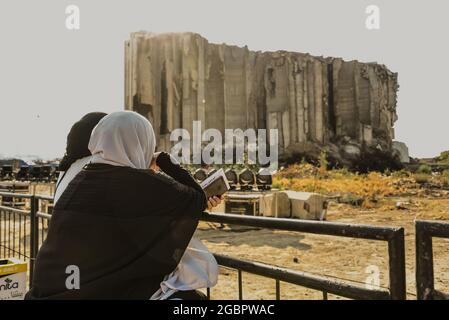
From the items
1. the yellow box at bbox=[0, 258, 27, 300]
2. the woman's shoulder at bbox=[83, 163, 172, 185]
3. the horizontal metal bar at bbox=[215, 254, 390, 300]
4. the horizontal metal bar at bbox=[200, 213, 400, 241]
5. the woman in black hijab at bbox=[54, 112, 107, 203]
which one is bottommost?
the yellow box at bbox=[0, 258, 27, 300]

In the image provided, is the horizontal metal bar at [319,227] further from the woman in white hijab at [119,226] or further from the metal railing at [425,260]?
the woman in white hijab at [119,226]

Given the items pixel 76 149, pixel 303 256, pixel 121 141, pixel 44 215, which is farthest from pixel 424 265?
pixel 303 256

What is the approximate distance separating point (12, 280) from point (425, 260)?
3.00 meters

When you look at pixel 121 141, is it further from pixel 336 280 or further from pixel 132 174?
pixel 336 280

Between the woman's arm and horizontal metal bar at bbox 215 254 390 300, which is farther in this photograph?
the woman's arm

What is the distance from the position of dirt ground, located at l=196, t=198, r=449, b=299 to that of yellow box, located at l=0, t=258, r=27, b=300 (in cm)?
258

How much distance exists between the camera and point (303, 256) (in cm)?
773

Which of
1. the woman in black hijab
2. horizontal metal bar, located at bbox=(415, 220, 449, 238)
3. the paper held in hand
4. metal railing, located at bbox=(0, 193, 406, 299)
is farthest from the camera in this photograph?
the woman in black hijab

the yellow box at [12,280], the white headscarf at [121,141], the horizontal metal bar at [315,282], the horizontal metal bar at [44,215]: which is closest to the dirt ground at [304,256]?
the horizontal metal bar at [44,215]

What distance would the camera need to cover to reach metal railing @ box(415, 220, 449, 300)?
1.49 m

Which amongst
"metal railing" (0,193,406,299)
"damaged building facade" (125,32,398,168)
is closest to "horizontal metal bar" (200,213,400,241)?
"metal railing" (0,193,406,299)

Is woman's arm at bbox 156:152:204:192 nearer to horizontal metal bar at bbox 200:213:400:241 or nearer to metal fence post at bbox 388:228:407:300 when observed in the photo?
horizontal metal bar at bbox 200:213:400:241

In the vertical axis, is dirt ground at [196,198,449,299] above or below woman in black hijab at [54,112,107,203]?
below

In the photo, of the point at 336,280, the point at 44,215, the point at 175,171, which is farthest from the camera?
the point at 44,215
